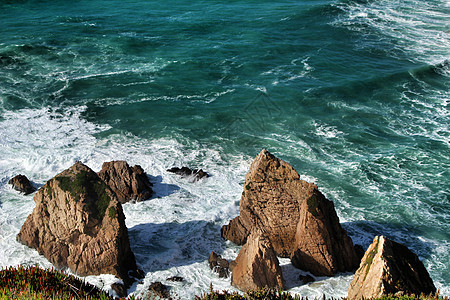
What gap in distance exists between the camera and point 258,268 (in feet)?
63.1

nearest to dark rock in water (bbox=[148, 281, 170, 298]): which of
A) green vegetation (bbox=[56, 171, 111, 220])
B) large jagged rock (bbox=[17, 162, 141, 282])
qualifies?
large jagged rock (bbox=[17, 162, 141, 282])

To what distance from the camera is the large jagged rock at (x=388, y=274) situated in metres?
16.2

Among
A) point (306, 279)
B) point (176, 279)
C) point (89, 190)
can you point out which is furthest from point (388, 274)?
point (89, 190)

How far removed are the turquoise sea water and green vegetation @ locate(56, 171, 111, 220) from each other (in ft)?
10.1

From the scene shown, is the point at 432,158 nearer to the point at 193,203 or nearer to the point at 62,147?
the point at 193,203

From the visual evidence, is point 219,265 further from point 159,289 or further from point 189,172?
point 189,172

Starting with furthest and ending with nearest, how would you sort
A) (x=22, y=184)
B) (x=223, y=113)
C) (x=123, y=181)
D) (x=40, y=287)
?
1. (x=223, y=113)
2. (x=22, y=184)
3. (x=123, y=181)
4. (x=40, y=287)

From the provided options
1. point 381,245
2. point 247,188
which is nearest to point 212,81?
point 247,188

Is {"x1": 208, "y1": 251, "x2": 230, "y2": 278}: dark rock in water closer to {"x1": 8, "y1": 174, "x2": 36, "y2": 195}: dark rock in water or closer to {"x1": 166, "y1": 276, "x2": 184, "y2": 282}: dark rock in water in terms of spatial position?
{"x1": 166, "y1": 276, "x2": 184, "y2": 282}: dark rock in water

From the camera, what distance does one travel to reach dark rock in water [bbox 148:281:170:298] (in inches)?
777

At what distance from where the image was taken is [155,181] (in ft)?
95.8

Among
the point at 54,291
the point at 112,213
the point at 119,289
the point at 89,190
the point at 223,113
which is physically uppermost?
the point at 89,190

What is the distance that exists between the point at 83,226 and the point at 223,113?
20623 mm

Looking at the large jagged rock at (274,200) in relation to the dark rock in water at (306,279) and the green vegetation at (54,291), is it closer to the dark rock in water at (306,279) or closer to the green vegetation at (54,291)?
the dark rock in water at (306,279)
